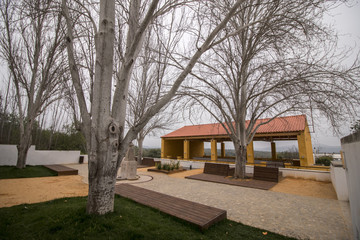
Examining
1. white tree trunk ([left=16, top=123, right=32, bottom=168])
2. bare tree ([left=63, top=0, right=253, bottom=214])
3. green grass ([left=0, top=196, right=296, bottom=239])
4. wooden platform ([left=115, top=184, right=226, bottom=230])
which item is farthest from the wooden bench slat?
white tree trunk ([left=16, top=123, right=32, bottom=168])

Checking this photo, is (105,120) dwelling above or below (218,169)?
above

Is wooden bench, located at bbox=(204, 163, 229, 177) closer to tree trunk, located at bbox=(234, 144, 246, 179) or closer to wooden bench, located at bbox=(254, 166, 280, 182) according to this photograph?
tree trunk, located at bbox=(234, 144, 246, 179)

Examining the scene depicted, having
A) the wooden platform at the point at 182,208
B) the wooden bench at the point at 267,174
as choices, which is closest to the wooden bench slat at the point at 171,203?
the wooden platform at the point at 182,208

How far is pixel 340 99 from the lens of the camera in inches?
244

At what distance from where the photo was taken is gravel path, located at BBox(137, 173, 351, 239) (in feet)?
11.1

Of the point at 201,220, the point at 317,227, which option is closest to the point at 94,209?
the point at 201,220

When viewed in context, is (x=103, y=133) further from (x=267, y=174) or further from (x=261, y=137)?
(x=261, y=137)

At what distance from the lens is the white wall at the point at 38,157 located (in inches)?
499

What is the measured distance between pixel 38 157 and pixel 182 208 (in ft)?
55.0

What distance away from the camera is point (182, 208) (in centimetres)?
375

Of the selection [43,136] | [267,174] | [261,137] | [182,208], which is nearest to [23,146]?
[43,136]

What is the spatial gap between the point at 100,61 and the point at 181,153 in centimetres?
2286

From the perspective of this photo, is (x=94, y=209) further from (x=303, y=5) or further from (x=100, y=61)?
(x=303, y=5)

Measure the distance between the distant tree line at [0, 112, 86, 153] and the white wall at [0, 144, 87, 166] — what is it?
5.57ft
